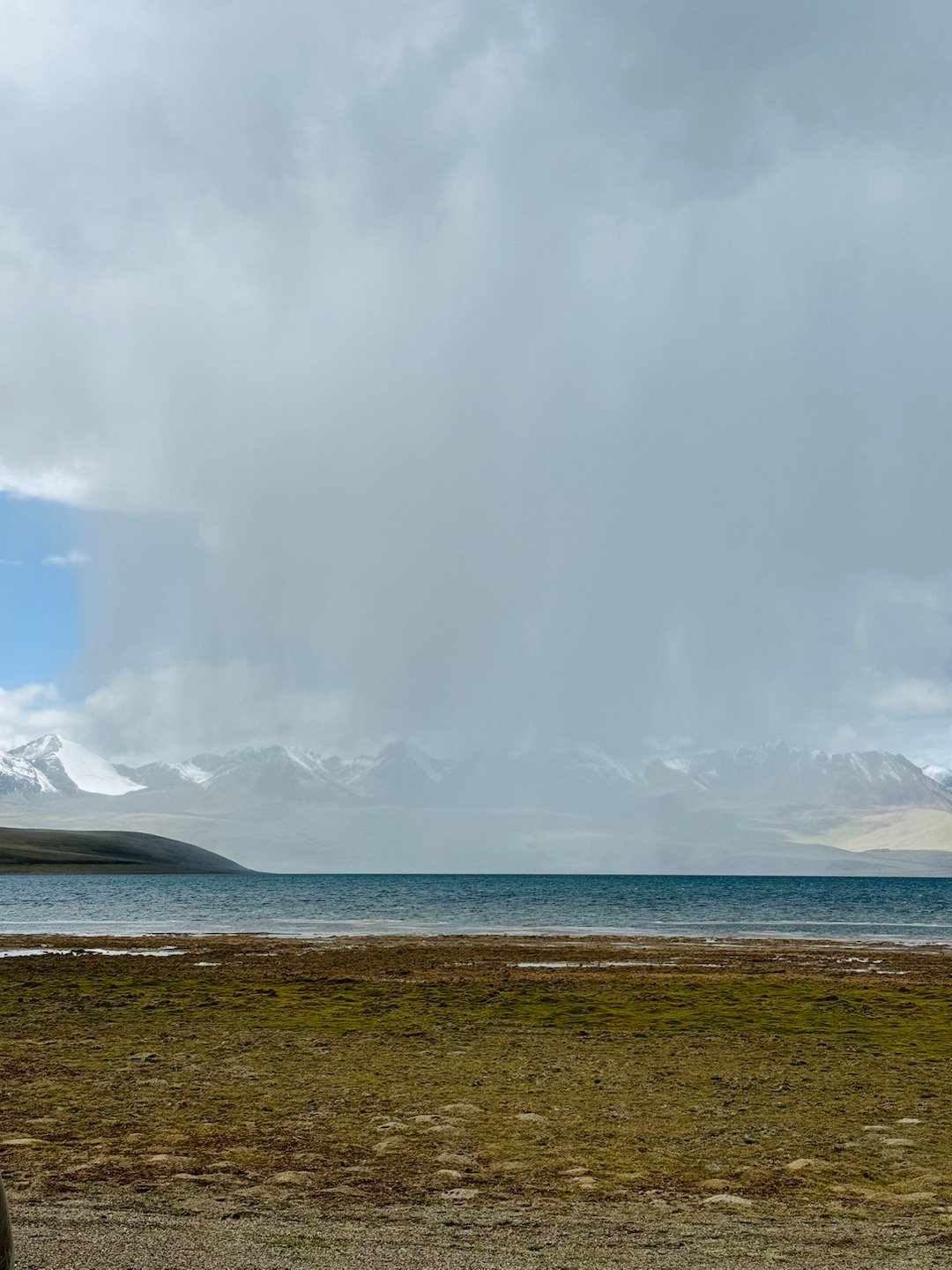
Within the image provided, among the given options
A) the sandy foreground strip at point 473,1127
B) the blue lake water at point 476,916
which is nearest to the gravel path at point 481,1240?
the sandy foreground strip at point 473,1127

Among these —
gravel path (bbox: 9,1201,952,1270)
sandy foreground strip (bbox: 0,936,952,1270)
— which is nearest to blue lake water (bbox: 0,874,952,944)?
sandy foreground strip (bbox: 0,936,952,1270)

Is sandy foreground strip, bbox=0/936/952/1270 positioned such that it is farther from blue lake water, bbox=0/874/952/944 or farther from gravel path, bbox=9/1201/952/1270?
blue lake water, bbox=0/874/952/944

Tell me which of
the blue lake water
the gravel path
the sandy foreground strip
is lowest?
the blue lake water

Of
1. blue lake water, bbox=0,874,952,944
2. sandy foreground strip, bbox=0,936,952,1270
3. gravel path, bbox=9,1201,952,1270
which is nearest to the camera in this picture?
gravel path, bbox=9,1201,952,1270

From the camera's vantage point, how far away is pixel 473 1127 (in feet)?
53.2

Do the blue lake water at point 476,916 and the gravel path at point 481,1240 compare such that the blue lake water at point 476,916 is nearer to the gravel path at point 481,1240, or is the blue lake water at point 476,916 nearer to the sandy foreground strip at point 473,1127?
the sandy foreground strip at point 473,1127

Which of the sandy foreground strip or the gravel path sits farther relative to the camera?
the sandy foreground strip

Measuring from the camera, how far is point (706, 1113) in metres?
17.4

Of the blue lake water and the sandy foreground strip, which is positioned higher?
the sandy foreground strip

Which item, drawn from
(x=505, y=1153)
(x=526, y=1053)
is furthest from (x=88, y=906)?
(x=505, y=1153)

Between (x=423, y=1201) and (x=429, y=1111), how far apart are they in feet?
16.3

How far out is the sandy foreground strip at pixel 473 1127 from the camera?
1109 centimetres

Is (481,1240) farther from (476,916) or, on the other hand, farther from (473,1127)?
(476,916)

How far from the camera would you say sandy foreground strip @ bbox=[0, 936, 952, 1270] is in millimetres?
11094
